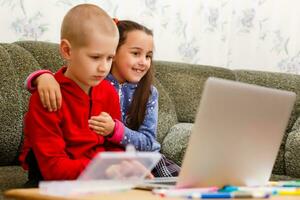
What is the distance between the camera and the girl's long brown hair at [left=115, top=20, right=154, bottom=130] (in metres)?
2.02

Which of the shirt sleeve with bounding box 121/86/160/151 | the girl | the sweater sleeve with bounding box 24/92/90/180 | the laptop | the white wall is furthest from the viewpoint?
the white wall

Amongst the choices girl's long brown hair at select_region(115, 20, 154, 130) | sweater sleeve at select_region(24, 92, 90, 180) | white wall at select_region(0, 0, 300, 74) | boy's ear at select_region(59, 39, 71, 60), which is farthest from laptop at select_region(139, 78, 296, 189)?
white wall at select_region(0, 0, 300, 74)

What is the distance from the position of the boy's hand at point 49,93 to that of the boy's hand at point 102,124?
0.35ft

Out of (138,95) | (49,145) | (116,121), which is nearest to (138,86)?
(138,95)

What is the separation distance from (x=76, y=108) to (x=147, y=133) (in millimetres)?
389

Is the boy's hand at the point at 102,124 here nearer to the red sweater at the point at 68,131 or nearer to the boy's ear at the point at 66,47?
the red sweater at the point at 68,131

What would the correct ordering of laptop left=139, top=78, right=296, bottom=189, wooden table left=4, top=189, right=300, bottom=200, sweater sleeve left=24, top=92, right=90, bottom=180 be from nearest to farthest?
wooden table left=4, top=189, right=300, bottom=200
laptop left=139, top=78, right=296, bottom=189
sweater sleeve left=24, top=92, right=90, bottom=180

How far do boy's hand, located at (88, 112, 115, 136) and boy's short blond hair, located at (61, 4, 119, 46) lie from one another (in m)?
0.20

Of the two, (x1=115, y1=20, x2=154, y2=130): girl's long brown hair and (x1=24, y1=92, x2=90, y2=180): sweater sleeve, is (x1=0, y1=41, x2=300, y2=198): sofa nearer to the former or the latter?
(x1=24, y1=92, x2=90, y2=180): sweater sleeve

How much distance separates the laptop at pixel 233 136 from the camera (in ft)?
4.03

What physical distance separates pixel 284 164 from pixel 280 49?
40.8 inches

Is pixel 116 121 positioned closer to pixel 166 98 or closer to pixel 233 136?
pixel 233 136

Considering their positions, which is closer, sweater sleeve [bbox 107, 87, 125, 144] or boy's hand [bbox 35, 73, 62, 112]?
boy's hand [bbox 35, 73, 62, 112]

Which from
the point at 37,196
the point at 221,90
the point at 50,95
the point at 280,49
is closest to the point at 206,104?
the point at 221,90
